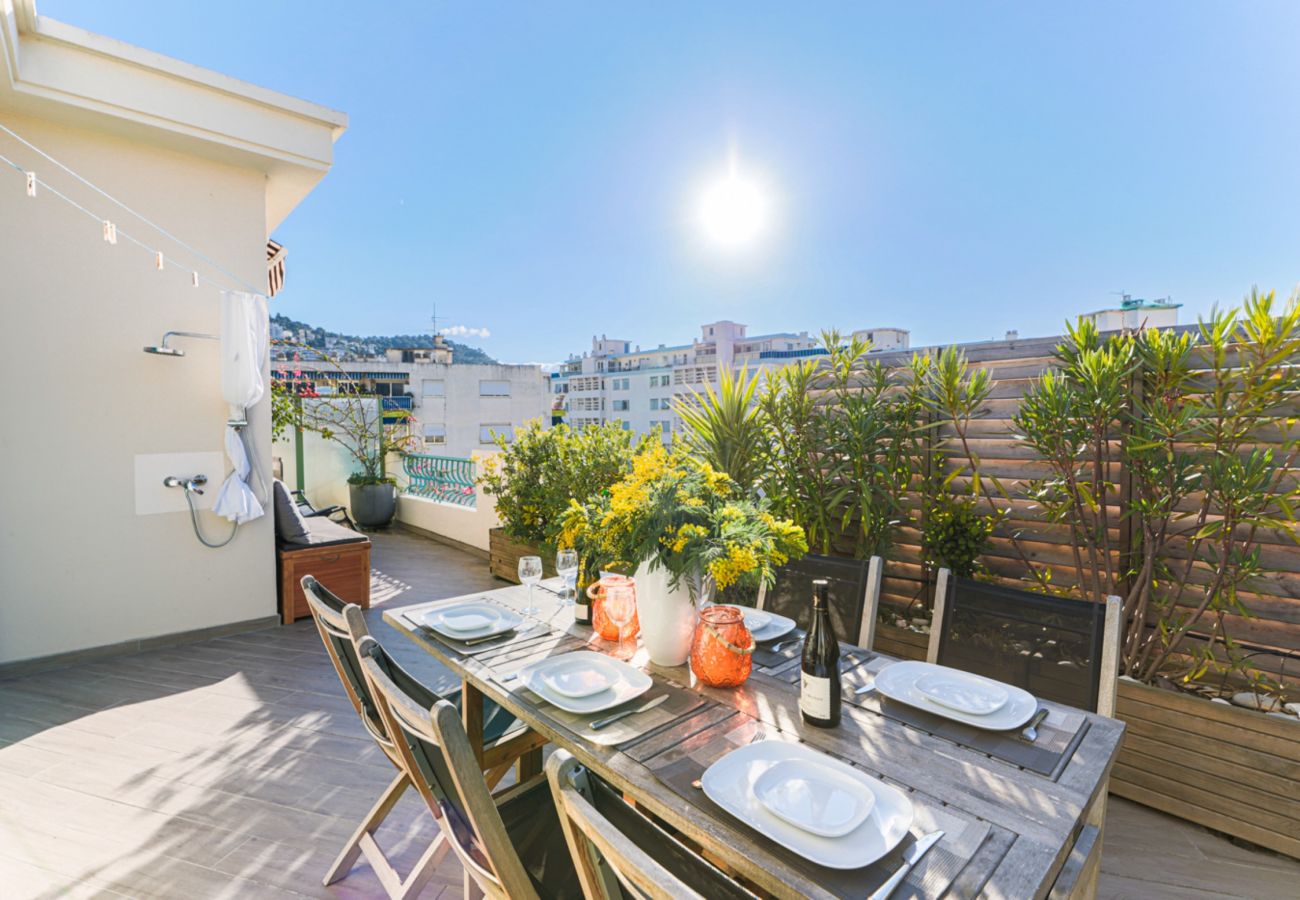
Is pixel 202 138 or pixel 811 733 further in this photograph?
pixel 202 138

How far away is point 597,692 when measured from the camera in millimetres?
1352

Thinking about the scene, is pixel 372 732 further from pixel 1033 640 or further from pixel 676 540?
pixel 1033 640

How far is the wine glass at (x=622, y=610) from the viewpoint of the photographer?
5.39ft

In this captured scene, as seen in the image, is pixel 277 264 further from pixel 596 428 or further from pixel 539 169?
pixel 539 169

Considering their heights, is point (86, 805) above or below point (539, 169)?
below

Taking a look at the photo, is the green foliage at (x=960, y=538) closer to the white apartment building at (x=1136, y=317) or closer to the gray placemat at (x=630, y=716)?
the white apartment building at (x=1136, y=317)

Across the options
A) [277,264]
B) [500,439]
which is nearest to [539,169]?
[277,264]

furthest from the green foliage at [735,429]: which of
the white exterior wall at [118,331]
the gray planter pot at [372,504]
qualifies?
the gray planter pot at [372,504]

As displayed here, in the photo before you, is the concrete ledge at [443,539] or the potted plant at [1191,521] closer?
the potted plant at [1191,521]

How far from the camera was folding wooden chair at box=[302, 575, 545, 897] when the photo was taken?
1.47 metres

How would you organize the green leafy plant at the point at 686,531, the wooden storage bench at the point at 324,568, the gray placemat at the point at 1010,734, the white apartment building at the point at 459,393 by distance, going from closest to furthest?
the gray placemat at the point at 1010,734
the green leafy plant at the point at 686,531
the wooden storage bench at the point at 324,568
the white apartment building at the point at 459,393

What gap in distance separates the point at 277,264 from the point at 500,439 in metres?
2.58

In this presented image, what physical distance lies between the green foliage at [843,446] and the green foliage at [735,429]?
0.07 meters

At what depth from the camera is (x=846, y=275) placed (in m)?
18.8
